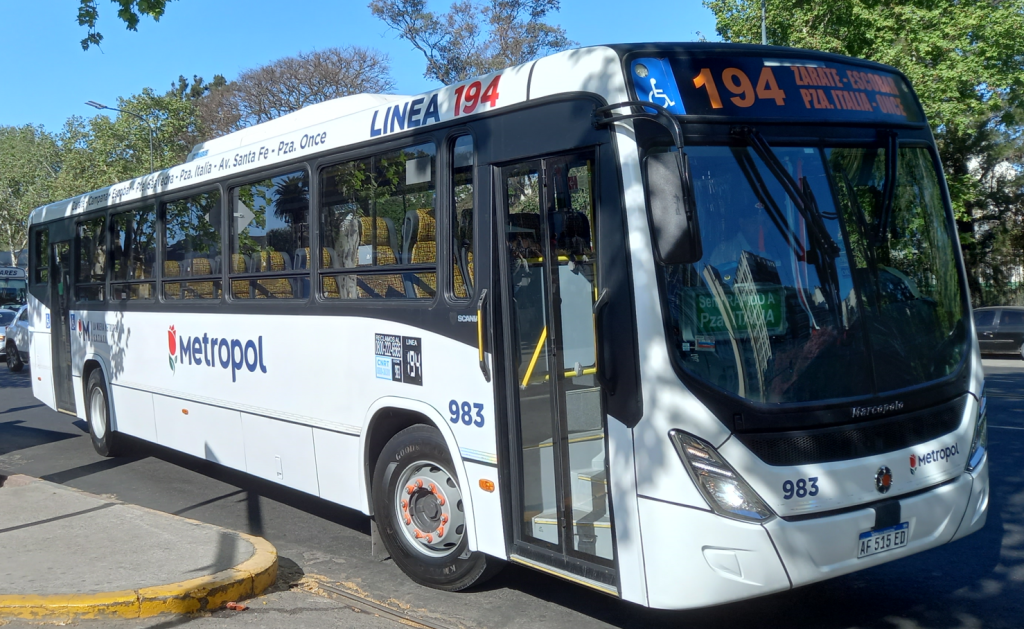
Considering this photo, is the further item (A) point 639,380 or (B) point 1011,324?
(B) point 1011,324

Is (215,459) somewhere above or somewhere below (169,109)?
below

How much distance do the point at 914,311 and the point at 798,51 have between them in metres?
1.47

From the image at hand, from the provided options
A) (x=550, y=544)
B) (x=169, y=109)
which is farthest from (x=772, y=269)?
(x=169, y=109)

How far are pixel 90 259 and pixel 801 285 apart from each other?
8.94 meters

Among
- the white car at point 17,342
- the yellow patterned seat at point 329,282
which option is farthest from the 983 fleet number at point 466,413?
Result: the white car at point 17,342

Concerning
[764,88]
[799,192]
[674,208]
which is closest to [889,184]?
[799,192]

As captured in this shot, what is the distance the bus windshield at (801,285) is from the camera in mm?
4277

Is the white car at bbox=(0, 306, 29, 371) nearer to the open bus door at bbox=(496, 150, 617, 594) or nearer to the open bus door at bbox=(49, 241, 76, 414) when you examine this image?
the open bus door at bbox=(49, 241, 76, 414)

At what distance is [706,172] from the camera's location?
436 centimetres

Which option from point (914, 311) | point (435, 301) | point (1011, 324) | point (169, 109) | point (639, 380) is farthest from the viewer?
point (169, 109)

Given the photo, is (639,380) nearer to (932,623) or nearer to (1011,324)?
(932,623)

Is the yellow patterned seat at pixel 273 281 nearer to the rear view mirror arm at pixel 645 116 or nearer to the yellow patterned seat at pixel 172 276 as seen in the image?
the yellow patterned seat at pixel 172 276

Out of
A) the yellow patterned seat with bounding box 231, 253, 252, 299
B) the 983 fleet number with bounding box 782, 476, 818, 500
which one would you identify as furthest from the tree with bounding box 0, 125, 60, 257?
the 983 fleet number with bounding box 782, 476, 818, 500

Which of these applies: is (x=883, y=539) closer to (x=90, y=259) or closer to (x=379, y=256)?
(x=379, y=256)
